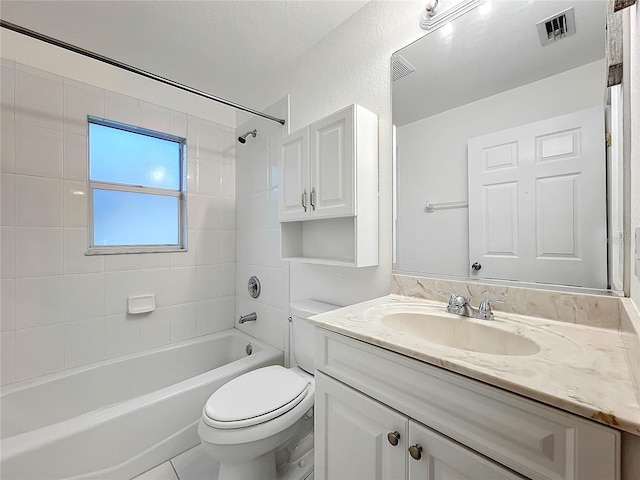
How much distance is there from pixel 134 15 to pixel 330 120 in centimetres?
116

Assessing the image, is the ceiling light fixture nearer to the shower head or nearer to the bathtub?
the shower head

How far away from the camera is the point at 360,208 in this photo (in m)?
1.23

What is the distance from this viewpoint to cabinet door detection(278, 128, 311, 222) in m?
1.42

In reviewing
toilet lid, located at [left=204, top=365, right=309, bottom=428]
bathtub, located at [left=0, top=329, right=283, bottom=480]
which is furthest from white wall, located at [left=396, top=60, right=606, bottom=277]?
bathtub, located at [left=0, top=329, right=283, bottom=480]

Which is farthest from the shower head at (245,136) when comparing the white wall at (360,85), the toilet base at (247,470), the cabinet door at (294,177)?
the toilet base at (247,470)

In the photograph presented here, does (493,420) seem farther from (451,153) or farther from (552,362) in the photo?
(451,153)

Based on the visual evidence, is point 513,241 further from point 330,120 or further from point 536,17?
point 330,120

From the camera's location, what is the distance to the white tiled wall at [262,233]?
189 centimetres

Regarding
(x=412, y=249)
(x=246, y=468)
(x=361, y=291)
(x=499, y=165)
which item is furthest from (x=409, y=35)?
(x=246, y=468)

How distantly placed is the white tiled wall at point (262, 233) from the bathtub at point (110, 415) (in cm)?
22

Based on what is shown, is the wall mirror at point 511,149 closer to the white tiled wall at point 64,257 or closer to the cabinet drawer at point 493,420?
the cabinet drawer at point 493,420

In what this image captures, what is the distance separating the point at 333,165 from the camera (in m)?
1.28

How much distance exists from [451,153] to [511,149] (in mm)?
210

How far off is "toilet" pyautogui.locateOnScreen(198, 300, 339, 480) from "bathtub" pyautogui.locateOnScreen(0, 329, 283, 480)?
305 millimetres
